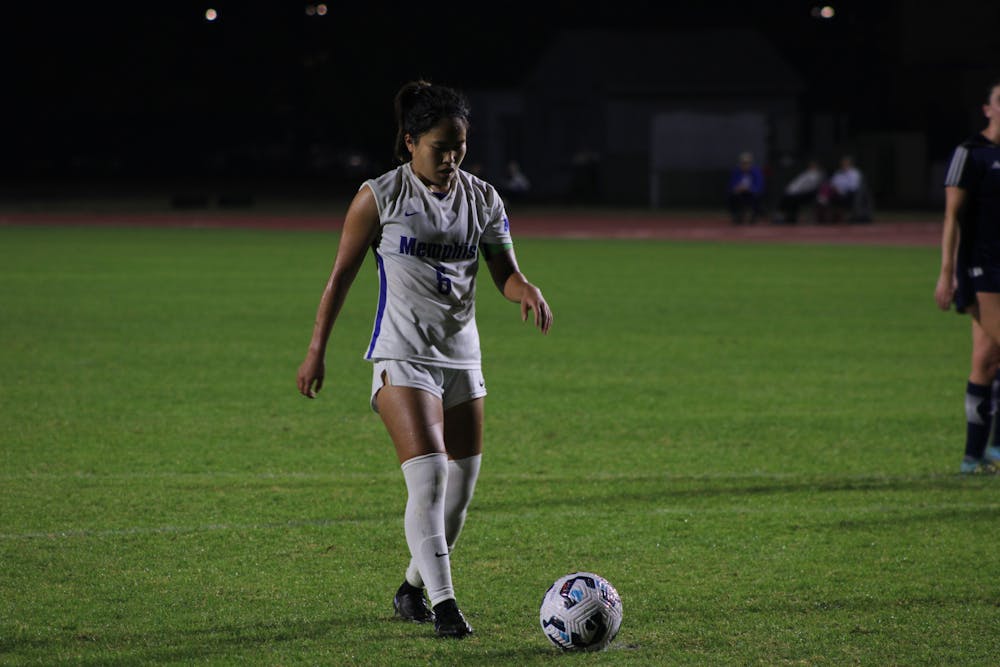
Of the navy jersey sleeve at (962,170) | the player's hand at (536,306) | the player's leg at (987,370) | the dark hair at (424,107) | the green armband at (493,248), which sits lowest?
the player's leg at (987,370)

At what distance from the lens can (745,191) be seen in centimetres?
3756

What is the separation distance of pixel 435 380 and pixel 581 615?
1.01 m

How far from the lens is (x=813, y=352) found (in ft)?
46.8

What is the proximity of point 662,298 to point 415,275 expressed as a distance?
14.4 meters

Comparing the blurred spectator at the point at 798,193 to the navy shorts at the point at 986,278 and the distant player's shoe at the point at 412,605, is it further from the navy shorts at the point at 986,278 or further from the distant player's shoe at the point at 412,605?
the distant player's shoe at the point at 412,605

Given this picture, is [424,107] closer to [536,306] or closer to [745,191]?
[536,306]

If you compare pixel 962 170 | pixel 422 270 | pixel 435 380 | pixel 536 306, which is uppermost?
pixel 962 170

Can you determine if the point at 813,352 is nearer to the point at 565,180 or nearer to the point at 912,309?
the point at 912,309

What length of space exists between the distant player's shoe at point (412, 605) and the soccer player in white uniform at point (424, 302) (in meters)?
0.16

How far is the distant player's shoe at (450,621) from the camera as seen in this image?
5.40 m

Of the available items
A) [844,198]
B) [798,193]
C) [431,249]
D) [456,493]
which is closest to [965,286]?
[456,493]

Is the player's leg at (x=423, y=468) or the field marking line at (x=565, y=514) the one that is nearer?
the player's leg at (x=423, y=468)

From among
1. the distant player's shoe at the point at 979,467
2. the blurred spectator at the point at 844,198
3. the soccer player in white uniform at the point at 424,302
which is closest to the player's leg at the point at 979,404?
the distant player's shoe at the point at 979,467

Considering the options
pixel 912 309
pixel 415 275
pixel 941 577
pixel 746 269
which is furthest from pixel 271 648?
pixel 746 269
